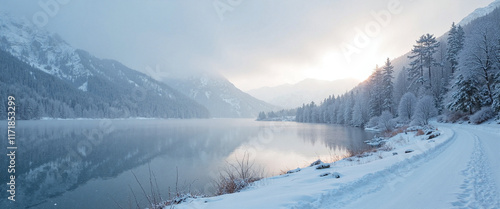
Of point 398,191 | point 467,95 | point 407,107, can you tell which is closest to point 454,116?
point 467,95

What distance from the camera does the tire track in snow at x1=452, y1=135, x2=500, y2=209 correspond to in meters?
4.60

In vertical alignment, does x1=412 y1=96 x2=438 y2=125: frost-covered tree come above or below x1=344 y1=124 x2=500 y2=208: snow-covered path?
above

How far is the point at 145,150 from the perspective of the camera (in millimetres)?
26516

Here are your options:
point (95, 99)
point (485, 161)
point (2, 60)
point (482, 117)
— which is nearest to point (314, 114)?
point (482, 117)

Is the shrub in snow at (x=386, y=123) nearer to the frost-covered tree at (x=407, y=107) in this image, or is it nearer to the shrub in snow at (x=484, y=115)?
the frost-covered tree at (x=407, y=107)

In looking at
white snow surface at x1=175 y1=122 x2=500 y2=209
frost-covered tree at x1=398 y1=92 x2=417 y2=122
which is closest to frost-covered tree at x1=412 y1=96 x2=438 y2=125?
frost-covered tree at x1=398 y1=92 x2=417 y2=122

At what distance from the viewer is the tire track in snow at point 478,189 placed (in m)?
4.60

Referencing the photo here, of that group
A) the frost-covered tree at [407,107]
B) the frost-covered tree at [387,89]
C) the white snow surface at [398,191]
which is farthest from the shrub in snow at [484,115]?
the frost-covered tree at [387,89]

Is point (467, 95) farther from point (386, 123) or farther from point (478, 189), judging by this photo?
point (478, 189)

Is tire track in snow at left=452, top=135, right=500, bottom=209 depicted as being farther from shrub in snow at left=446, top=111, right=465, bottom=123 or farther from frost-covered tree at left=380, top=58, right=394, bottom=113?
frost-covered tree at left=380, top=58, right=394, bottom=113

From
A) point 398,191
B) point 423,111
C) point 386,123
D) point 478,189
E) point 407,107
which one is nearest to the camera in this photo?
point 478,189

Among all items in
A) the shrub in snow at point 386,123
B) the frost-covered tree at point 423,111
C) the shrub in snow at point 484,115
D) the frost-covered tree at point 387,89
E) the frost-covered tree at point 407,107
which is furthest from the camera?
the frost-covered tree at point 387,89

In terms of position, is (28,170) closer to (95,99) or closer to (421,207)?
(421,207)

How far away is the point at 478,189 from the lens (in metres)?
5.50
